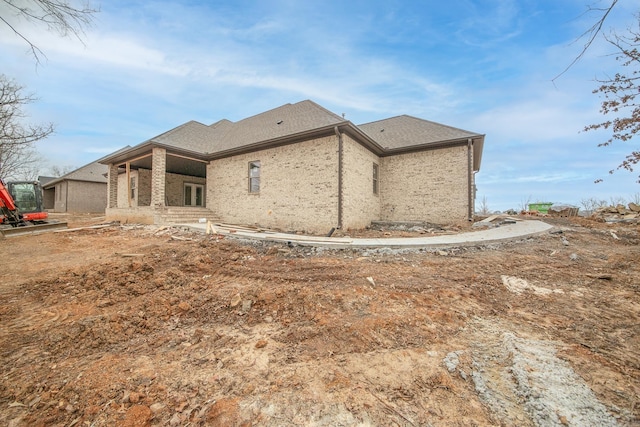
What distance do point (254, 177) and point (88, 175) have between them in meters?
23.3

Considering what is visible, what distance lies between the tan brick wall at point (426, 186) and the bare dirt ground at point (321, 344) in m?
7.01

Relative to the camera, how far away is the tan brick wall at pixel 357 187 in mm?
10023

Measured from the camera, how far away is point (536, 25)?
4.46 metres

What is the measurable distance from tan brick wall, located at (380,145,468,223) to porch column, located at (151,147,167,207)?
1133 cm

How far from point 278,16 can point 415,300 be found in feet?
31.1

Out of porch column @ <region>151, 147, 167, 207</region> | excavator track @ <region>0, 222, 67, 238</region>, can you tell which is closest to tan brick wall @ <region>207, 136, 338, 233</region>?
porch column @ <region>151, 147, 167, 207</region>

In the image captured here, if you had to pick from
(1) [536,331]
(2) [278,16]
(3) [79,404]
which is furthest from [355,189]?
(3) [79,404]

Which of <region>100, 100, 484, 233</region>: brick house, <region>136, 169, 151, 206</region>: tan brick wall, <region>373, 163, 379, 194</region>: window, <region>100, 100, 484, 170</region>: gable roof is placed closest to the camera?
Answer: <region>100, 100, 484, 233</region>: brick house

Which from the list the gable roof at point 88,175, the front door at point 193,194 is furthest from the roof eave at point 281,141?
the gable roof at point 88,175

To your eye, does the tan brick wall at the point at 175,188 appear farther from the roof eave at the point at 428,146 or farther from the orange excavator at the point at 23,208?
the roof eave at the point at 428,146

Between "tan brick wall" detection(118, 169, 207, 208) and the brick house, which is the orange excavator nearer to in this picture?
the brick house

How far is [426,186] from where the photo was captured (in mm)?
12578

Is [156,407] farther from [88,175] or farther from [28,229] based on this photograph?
[88,175]

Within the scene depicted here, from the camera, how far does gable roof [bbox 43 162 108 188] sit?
23438mm
